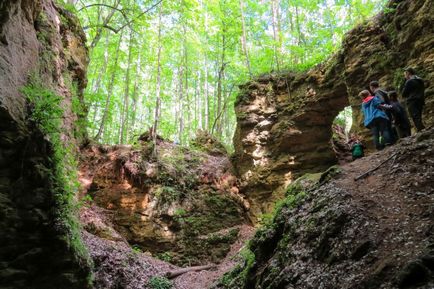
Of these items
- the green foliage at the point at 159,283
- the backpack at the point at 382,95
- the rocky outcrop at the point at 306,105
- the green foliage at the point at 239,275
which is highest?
the rocky outcrop at the point at 306,105

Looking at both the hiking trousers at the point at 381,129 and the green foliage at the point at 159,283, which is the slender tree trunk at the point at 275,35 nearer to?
the hiking trousers at the point at 381,129

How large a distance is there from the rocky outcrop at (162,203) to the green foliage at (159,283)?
2.64 metres

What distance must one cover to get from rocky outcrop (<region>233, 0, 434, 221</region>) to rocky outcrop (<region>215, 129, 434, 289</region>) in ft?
15.6

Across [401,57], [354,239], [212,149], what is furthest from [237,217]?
[354,239]

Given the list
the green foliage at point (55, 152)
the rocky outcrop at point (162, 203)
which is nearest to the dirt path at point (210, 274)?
the rocky outcrop at point (162, 203)

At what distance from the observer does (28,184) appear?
535cm

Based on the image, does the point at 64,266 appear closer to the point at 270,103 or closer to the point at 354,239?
the point at 354,239

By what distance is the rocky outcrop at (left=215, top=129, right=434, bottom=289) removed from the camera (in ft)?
12.7

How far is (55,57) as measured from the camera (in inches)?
327

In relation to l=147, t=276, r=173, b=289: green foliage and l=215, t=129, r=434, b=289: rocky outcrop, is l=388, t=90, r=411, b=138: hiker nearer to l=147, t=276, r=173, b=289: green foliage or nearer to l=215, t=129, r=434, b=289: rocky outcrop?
l=215, t=129, r=434, b=289: rocky outcrop

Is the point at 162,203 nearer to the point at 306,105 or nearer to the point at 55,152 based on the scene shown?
the point at 306,105

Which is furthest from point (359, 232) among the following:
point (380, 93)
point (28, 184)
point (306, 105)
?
point (306, 105)

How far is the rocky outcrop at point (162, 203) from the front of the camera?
1294 cm

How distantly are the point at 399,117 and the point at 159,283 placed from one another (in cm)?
784
